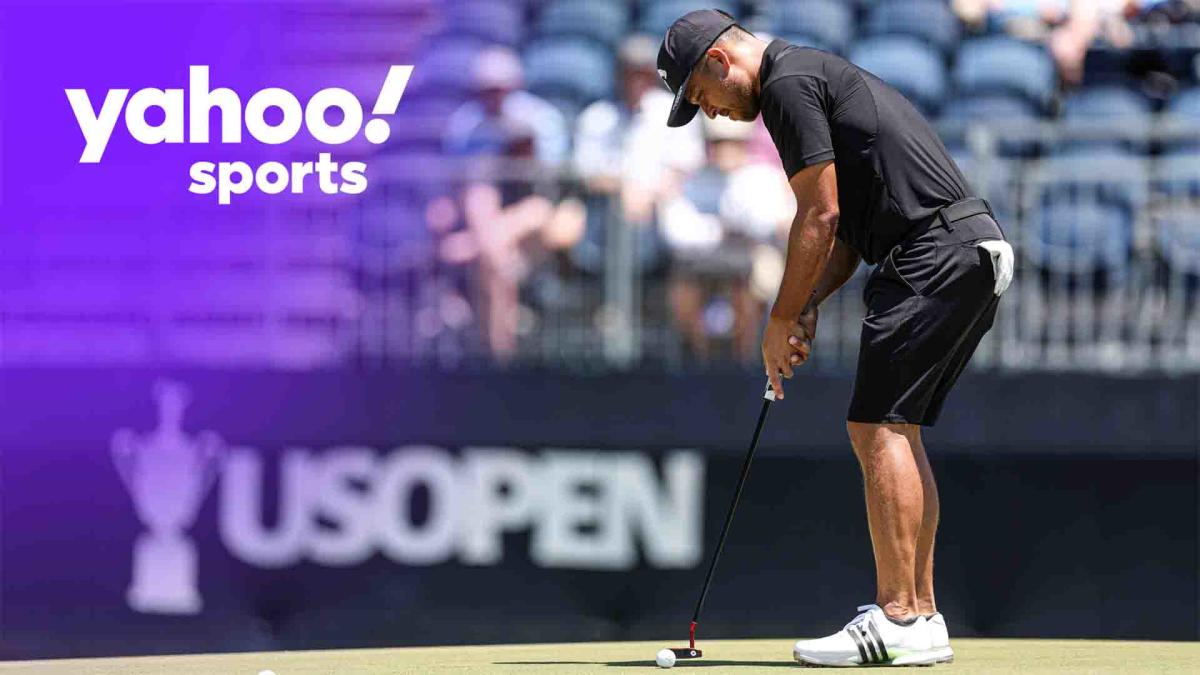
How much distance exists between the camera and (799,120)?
218 inches

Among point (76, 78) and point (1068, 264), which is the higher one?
point (76, 78)

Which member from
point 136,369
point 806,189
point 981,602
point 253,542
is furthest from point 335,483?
point 806,189

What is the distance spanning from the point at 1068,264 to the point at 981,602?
1.57 meters

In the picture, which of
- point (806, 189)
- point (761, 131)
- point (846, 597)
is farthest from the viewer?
point (761, 131)

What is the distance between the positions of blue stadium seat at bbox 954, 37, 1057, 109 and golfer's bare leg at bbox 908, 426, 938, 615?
18.0ft

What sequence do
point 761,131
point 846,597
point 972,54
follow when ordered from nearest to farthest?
point 846,597 < point 761,131 < point 972,54

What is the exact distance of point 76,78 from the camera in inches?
383

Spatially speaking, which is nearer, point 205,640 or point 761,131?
point 205,640

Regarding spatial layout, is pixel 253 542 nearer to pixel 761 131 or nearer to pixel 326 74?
pixel 326 74

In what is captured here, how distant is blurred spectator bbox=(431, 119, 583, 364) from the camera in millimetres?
9359

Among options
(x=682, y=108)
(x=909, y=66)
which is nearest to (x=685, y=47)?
(x=682, y=108)

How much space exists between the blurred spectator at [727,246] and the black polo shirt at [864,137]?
11.4 ft

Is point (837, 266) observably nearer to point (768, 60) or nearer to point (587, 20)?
point (768, 60)

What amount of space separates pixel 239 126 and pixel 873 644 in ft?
14.1
